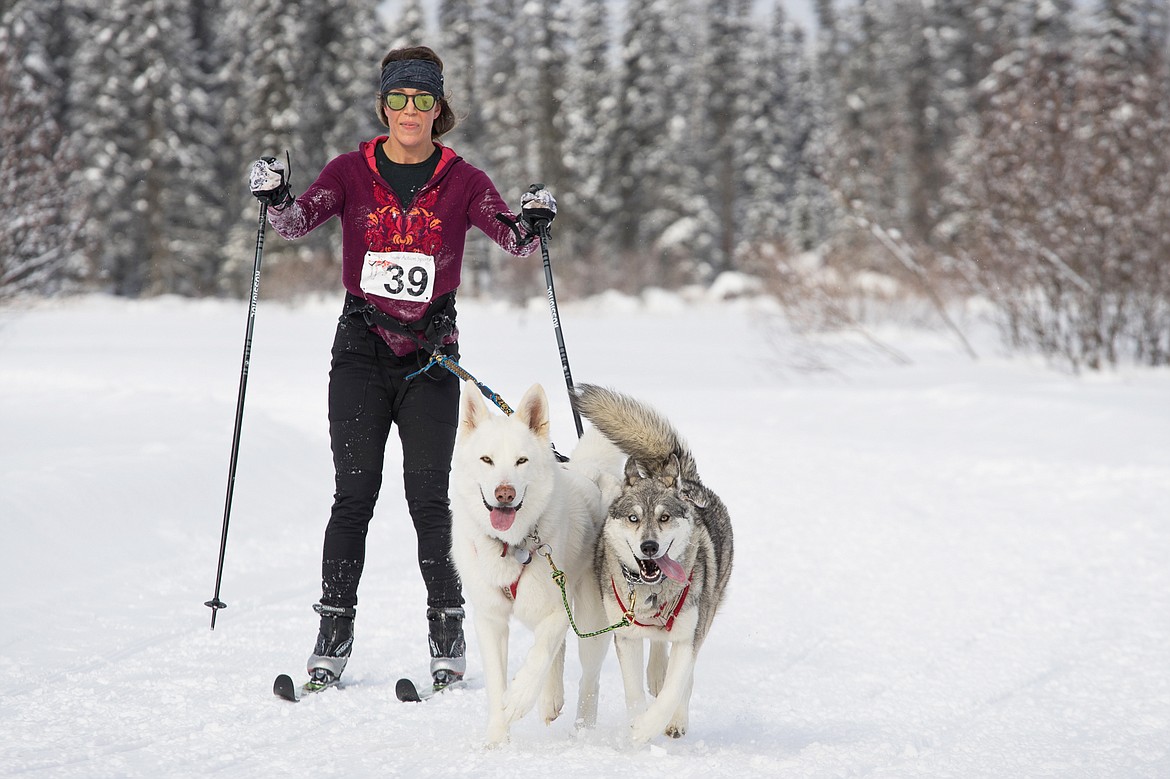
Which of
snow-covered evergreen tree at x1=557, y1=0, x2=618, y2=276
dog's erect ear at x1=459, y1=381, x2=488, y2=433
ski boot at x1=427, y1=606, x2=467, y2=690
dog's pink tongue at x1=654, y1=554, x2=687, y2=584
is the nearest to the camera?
dog's pink tongue at x1=654, y1=554, x2=687, y2=584

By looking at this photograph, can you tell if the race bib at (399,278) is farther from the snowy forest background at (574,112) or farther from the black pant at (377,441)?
the snowy forest background at (574,112)

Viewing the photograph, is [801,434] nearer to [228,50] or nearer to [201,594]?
[201,594]

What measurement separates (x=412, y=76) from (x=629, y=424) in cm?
159

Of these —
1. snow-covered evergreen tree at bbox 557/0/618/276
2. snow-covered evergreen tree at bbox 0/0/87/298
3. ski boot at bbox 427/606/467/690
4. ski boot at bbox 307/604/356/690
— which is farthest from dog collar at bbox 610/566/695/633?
snow-covered evergreen tree at bbox 557/0/618/276

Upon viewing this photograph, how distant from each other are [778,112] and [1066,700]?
43.2 m

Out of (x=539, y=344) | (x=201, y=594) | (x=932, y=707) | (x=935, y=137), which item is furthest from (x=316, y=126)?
(x=932, y=707)

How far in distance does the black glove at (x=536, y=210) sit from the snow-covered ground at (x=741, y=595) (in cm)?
184

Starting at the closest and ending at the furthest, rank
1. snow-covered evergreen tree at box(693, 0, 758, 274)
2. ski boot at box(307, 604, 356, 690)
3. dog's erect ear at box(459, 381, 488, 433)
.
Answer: dog's erect ear at box(459, 381, 488, 433), ski boot at box(307, 604, 356, 690), snow-covered evergreen tree at box(693, 0, 758, 274)

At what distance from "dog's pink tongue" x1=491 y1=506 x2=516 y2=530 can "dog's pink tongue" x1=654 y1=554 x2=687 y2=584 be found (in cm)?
50

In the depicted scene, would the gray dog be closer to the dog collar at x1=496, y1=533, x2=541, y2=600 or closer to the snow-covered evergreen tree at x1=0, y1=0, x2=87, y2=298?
the dog collar at x1=496, y1=533, x2=541, y2=600

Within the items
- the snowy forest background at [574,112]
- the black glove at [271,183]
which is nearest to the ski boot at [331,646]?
the black glove at [271,183]

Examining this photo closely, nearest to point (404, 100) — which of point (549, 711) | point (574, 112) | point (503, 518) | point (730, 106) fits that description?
point (503, 518)

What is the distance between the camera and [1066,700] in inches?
162

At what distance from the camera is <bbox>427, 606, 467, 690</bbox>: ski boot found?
3.98 m
